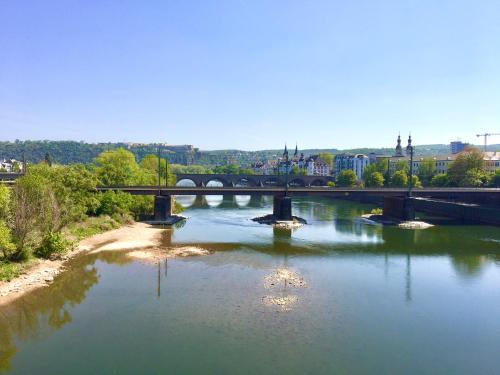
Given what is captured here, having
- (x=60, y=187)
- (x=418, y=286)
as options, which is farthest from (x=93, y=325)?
(x=60, y=187)

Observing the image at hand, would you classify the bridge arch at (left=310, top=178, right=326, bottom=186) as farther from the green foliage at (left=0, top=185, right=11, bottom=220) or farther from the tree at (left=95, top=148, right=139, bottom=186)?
the green foliage at (left=0, top=185, right=11, bottom=220)

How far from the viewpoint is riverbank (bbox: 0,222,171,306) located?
108ft

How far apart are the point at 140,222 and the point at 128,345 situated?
48.0m

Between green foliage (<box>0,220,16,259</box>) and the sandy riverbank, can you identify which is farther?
green foliage (<box>0,220,16,259</box>)

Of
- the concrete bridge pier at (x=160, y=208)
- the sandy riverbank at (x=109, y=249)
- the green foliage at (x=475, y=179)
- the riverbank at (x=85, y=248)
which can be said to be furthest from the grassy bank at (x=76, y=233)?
the green foliage at (x=475, y=179)

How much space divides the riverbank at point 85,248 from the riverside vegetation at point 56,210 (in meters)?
0.86

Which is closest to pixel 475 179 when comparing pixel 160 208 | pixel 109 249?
pixel 160 208

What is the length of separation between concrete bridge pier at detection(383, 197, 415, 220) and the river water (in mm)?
26268

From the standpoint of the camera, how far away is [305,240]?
5856cm

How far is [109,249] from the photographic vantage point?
4859 cm

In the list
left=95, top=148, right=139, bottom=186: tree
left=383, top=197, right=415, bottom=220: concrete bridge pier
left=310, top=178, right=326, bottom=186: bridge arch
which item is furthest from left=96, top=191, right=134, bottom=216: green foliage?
left=310, top=178, right=326, bottom=186: bridge arch

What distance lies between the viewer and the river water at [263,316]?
22.5m

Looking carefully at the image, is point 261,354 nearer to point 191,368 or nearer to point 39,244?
point 191,368

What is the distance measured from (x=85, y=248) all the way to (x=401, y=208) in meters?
56.0
